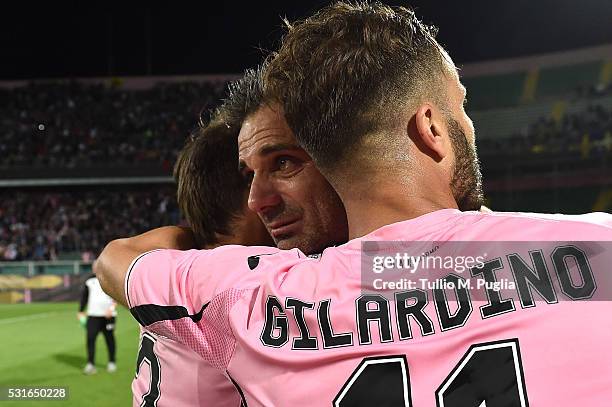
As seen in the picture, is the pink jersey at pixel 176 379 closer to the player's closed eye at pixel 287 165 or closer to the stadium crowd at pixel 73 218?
the player's closed eye at pixel 287 165

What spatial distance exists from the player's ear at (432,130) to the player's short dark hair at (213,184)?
49.7 inches

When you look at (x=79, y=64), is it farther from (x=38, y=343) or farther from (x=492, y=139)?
(x=38, y=343)

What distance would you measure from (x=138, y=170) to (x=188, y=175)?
2637 centimetres

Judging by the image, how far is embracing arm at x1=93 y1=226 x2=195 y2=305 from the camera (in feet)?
4.98

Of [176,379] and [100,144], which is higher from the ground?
[100,144]

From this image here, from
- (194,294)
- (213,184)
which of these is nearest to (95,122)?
(213,184)

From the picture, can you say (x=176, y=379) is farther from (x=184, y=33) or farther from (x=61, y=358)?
(x=184, y=33)

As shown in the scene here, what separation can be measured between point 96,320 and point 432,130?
9.12m

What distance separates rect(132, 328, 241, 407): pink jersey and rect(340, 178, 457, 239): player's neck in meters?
0.63

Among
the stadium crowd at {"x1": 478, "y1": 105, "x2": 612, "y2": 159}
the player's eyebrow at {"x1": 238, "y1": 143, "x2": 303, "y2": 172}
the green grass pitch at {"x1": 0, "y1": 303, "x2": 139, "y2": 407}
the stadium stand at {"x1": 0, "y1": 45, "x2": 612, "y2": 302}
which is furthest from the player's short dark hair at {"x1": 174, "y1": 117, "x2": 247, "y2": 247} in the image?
the stadium crowd at {"x1": 478, "y1": 105, "x2": 612, "y2": 159}

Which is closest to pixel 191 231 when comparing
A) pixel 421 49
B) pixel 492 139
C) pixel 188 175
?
pixel 188 175

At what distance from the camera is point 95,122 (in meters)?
30.3

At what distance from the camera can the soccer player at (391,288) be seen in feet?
2.95

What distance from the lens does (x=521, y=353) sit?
35.2 inches
